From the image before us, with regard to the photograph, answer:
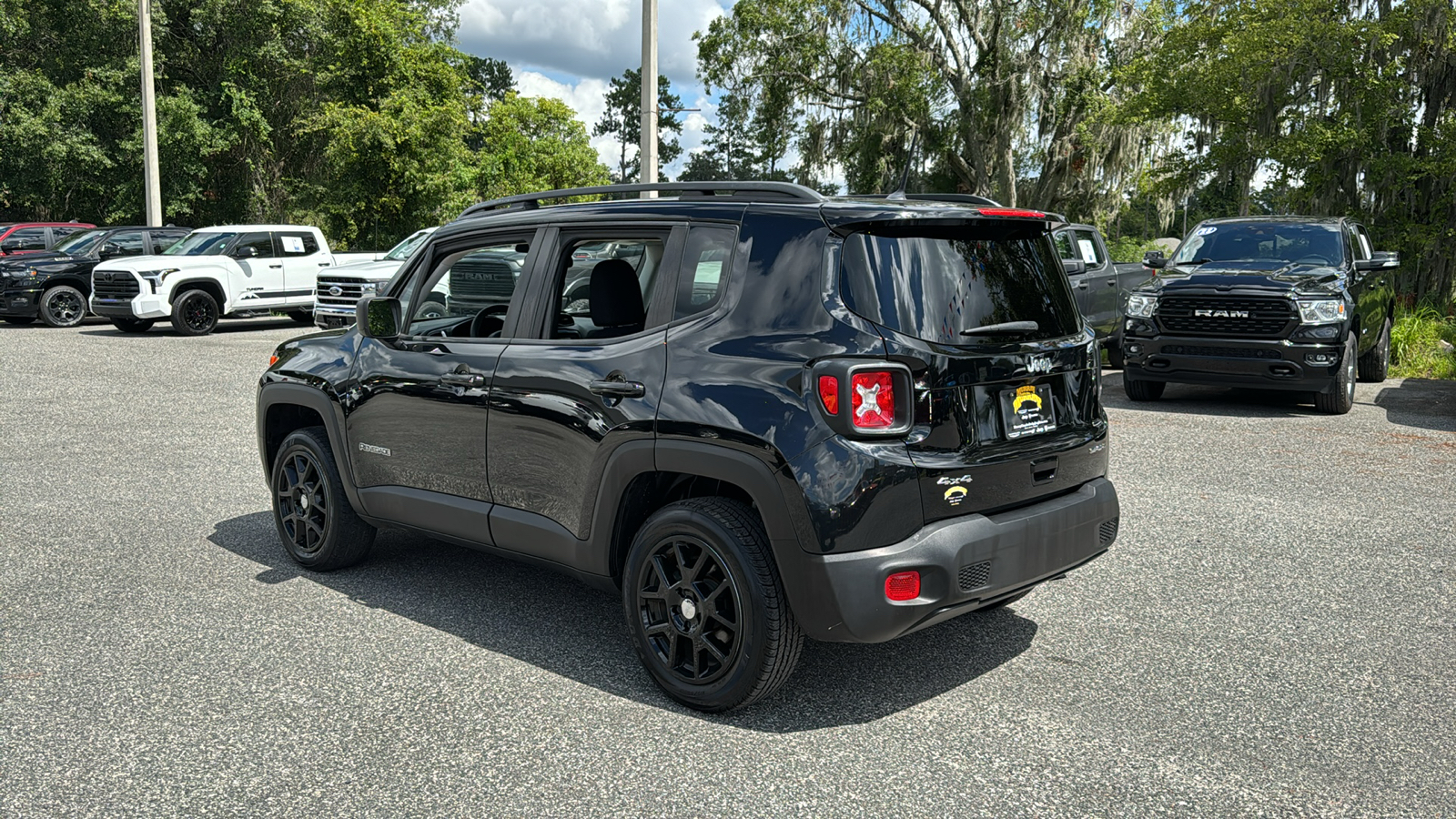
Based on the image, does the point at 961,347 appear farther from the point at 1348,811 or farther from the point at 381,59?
the point at 381,59

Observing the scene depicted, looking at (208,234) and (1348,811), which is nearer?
(1348,811)

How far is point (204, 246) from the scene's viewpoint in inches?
768

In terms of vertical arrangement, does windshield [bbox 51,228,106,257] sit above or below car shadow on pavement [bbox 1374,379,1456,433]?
above

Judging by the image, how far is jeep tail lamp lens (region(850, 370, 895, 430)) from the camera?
3.51 metres

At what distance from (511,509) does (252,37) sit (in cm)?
3592

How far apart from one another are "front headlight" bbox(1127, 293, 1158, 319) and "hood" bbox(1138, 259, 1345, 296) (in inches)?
4.2

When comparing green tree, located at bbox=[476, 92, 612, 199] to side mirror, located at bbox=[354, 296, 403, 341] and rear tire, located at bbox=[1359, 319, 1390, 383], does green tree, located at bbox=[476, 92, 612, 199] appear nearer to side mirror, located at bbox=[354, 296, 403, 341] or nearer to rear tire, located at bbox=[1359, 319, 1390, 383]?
rear tire, located at bbox=[1359, 319, 1390, 383]

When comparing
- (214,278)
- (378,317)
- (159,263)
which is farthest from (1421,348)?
(159,263)

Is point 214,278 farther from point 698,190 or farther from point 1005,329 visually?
point 1005,329

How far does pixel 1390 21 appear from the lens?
58.7 feet

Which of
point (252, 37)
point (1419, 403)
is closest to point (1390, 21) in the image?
point (1419, 403)

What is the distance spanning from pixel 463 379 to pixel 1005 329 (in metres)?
2.21

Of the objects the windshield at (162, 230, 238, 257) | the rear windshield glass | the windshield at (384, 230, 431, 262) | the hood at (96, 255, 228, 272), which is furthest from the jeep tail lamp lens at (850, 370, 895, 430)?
the windshield at (162, 230, 238, 257)

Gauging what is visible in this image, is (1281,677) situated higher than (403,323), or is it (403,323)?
(403,323)
